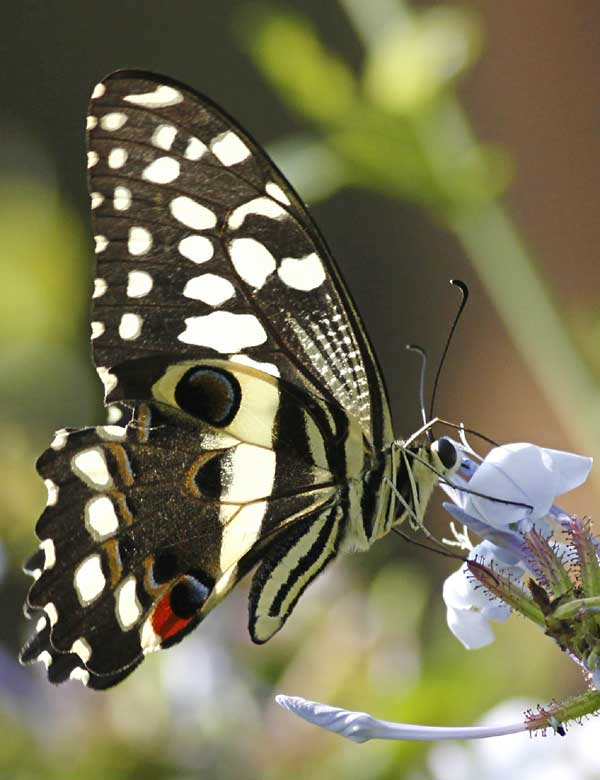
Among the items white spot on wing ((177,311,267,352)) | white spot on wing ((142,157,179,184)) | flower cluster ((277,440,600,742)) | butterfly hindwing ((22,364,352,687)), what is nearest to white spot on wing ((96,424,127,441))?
butterfly hindwing ((22,364,352,687))

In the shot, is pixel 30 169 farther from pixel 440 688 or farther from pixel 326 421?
pixel 440 688

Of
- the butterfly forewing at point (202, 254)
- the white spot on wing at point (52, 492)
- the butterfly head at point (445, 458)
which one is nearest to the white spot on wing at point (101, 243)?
the butterfly forewing at point (202, 254)

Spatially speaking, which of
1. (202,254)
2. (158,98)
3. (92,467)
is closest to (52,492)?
(92,467)

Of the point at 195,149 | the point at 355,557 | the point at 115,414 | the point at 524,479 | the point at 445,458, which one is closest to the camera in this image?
the point at 524,479

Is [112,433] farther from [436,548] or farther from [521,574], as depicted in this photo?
[521,574]

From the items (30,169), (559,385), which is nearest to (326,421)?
(559,385)

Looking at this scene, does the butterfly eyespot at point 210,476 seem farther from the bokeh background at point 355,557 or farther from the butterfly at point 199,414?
the bokeh background at point 355,557

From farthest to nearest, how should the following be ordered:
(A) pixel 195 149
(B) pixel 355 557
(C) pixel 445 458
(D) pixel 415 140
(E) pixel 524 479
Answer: (B) pixel 355 557
(D) pixel 415 140
(A) pixel 195 149
(C) pixel 445 458
(E) pixel 524 479

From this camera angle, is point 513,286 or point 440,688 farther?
point 513,286
